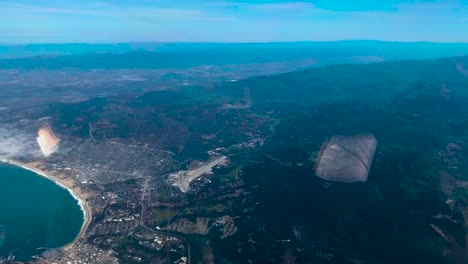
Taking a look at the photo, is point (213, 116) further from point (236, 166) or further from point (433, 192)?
point (433, 192)

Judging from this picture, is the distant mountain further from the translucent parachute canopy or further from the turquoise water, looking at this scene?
the turquoise water

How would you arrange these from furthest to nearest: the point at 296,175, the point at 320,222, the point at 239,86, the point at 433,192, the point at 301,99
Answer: the point at 239,86 < the point at 301,99 < the point at 296,175 < the point at 433,192 < the point at 320,222

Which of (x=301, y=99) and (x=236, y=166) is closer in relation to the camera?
(x=236, y=166)

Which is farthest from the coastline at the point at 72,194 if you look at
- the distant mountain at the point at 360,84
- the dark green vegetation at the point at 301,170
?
the distant mountain at the point at 360,84

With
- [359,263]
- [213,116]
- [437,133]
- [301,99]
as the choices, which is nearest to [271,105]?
[301,99]

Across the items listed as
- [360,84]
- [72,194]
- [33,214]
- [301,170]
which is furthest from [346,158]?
[360,84]

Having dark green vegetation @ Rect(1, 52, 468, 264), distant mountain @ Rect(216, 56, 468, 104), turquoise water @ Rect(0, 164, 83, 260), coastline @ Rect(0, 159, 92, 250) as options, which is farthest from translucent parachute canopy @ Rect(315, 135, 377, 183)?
distant mountain @ Rect(216, 56, 468, 104)

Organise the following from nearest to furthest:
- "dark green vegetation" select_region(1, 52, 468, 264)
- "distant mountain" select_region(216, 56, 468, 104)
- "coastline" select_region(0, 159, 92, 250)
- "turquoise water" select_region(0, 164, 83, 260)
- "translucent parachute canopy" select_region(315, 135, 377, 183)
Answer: "dark green vegetation" select_region(1, 52, 468, 264) < "turquoise water" select_region(0, 164, 83, 260) < "coastline" select_region(0, 159, 92, 250) < "translucent parachute canopy" select_region(315, 135, 377, 183) < "distant mountain" select_region(216, 56, 468, 104)
